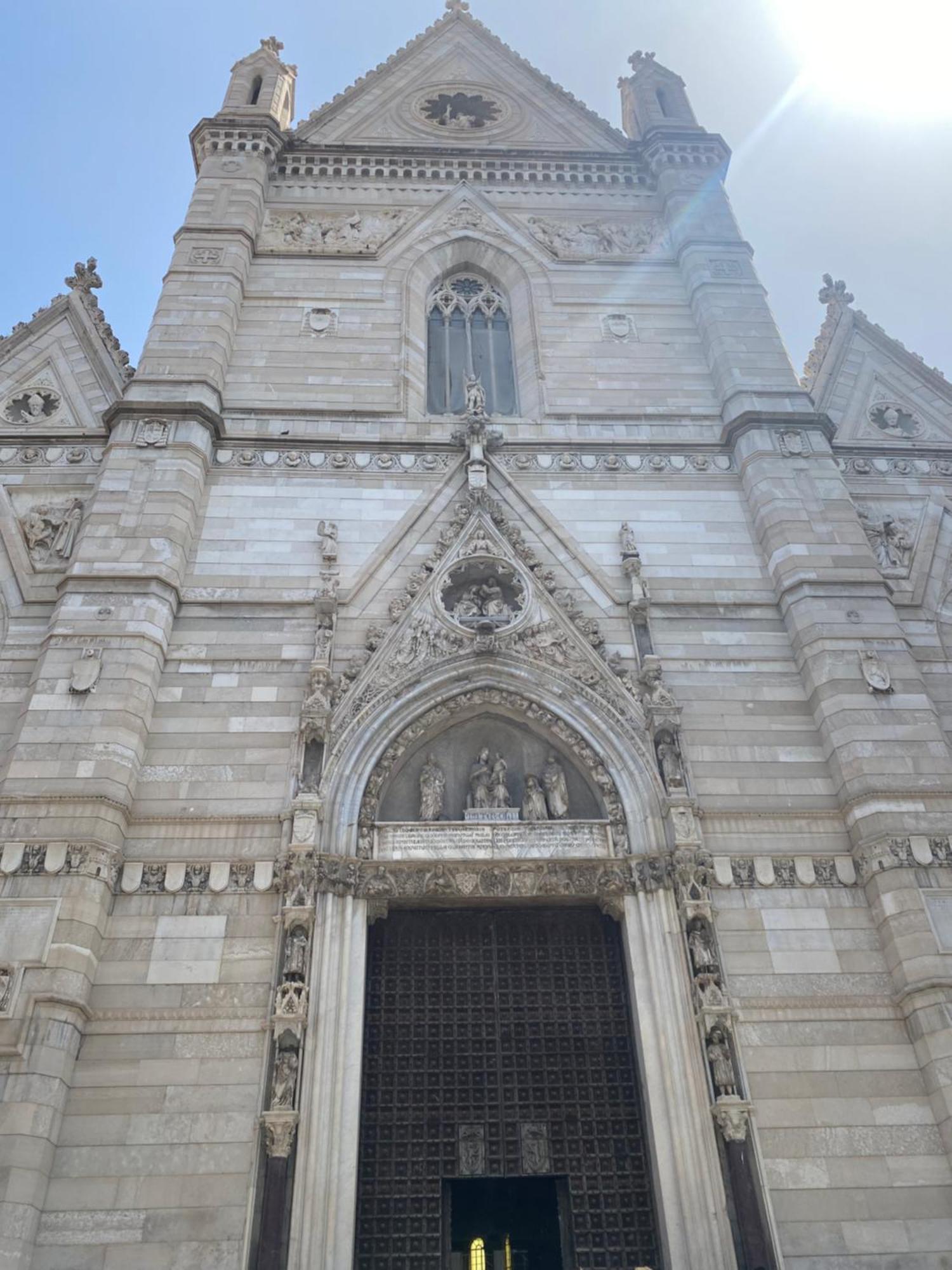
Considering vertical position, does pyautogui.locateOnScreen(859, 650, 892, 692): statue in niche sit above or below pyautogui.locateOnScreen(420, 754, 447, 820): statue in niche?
above

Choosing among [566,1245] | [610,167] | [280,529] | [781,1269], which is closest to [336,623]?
[280,529]

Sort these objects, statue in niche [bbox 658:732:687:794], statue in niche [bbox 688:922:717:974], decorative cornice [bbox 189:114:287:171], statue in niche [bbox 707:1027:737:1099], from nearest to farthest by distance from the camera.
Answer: statue in niche [bbox 707:1027:737:1099], statue in niche [bbox 688:922:717:974], statue in niche [bbox 658:732:687:794], decorative cornice [bbox 189:114:287:171]

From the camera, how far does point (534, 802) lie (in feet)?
35.1

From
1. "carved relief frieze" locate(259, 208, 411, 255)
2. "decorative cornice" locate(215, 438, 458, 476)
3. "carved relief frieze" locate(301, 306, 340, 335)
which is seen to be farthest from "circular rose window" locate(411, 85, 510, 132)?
"decorative cornice" locate(215, 438, 458, 476)

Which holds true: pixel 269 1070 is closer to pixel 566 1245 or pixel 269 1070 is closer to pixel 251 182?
pixel 566 1245

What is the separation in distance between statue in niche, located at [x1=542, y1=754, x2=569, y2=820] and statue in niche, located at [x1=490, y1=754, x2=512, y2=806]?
44 centimetres

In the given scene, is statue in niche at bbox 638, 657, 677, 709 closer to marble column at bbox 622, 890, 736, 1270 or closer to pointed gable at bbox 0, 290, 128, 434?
marble column at bbox 622, 890, 736, 1270

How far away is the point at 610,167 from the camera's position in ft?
63.0

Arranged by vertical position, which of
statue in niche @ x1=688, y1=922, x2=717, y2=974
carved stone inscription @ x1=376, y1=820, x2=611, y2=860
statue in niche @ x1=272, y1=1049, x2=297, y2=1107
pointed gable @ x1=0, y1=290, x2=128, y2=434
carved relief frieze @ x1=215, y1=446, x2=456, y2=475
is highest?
pointed gable @ x1=0, y1=290, x2=128, y2=434

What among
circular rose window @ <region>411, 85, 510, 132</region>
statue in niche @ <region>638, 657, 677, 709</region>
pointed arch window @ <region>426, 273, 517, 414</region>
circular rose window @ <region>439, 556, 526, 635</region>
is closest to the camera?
statue in niche @ <region>638, 657, 677, 709</region>

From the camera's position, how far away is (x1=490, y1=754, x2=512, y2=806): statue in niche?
1074 cm

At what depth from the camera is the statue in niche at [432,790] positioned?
34.8 feet

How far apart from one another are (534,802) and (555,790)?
32 centimetres

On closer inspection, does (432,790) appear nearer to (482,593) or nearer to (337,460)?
(482,593)
